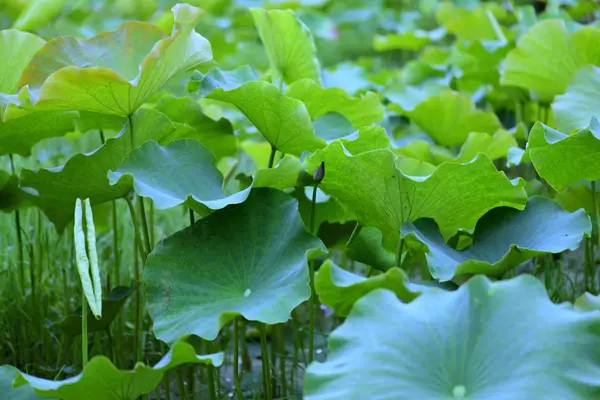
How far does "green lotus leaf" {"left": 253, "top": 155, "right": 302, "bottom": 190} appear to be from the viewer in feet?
3.29

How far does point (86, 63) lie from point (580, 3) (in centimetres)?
234

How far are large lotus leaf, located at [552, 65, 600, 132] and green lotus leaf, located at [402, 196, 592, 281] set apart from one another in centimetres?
24

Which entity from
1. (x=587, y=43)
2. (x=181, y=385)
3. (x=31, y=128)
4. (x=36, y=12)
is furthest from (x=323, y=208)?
(x=36, y=12)

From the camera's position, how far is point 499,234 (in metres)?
1.02

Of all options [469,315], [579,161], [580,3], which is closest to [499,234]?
[579,161]

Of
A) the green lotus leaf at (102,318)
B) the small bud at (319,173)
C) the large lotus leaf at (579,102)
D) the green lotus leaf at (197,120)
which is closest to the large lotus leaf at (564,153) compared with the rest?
the large lotus leaf at (579,102)

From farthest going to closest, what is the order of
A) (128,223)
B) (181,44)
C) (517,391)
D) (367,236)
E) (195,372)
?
(128,223) < (195,372) < (367,236) < (181,44) < (517,391)

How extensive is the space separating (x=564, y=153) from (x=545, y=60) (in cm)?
46

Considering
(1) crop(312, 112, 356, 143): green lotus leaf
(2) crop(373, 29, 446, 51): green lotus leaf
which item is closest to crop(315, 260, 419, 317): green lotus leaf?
(1) crop(312, 112, 356, 143): green lotus leaf

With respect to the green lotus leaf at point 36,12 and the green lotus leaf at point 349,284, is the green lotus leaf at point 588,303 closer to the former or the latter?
the green lotus leaf at point 349,284

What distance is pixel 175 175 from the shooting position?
105 centimetres

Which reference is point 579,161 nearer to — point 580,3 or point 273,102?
point 273,102

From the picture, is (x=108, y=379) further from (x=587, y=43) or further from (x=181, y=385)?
(x=587, y=43)

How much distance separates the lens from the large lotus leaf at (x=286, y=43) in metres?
1.25
